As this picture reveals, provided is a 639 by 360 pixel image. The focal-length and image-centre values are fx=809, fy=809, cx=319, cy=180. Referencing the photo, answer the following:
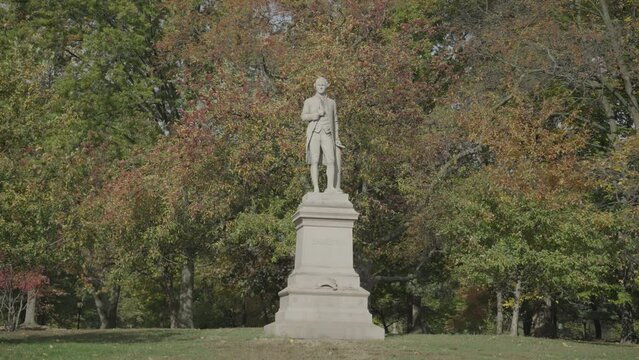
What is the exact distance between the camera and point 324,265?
17891 mm

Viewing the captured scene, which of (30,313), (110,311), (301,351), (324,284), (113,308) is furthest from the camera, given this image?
(110,311)

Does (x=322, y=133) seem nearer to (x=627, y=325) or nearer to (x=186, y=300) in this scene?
(x=186, y=300)

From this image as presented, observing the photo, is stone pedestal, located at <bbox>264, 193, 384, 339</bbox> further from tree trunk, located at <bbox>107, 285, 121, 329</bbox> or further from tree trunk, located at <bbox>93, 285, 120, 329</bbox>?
tree trunk, located at <bbox>93, 285, 120, 329</bbox>

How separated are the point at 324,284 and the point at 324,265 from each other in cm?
57

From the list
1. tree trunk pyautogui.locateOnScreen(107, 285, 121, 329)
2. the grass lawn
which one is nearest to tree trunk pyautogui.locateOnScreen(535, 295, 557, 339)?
the grass lawn

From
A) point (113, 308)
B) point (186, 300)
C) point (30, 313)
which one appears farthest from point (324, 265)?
point (113, 308)

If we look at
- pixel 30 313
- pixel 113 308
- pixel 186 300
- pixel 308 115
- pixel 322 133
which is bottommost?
pixel 30 313

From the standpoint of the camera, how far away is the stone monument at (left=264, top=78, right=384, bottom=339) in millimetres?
16984

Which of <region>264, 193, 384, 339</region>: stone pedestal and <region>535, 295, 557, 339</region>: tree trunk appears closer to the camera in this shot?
<region>264, 193, 384, 339</region>: stone pedestal

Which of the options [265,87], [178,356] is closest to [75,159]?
[265,87]

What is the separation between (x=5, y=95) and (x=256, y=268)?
16895 millimetres

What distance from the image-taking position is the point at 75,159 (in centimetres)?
2503

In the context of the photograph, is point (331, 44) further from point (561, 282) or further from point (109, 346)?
point (109, 346)

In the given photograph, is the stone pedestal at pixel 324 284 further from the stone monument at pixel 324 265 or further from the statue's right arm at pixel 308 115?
the statue's right arm at pixel 308 115
